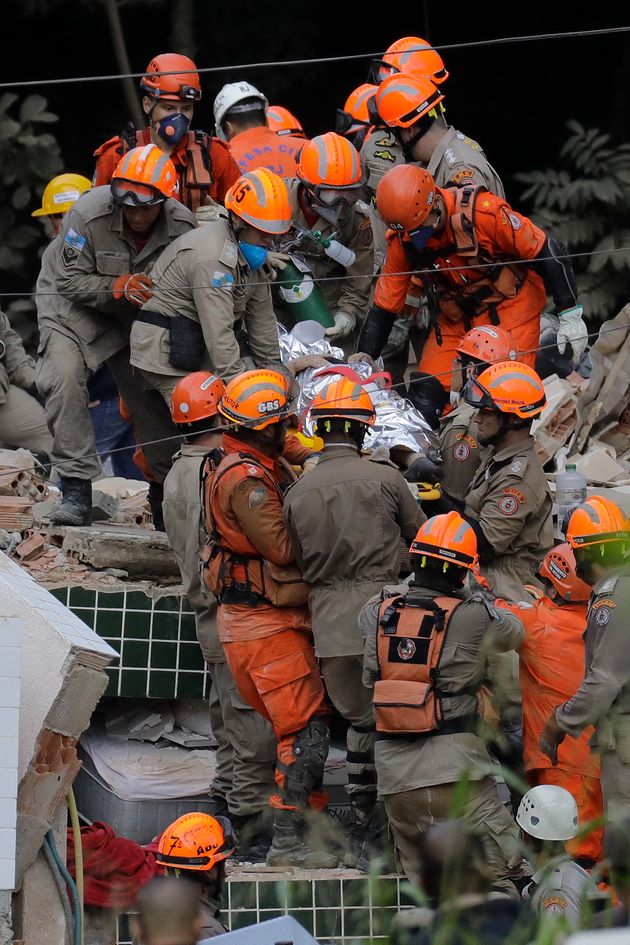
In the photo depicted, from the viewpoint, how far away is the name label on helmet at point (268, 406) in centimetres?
723

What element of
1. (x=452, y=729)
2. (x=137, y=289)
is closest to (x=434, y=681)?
(x=452, y=729)

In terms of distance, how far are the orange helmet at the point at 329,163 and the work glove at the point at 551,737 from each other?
3.64 m

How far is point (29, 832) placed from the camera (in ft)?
18.4

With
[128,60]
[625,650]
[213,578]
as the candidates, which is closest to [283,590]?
[213,578]

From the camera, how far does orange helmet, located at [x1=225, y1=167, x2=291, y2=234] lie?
802 cm

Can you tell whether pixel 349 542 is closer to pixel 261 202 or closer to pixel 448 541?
pixel 448 541

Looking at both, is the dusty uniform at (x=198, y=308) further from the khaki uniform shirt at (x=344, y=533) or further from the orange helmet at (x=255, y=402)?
the khaki uniform shirt at (x=344, y=533)

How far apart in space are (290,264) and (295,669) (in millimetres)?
2998

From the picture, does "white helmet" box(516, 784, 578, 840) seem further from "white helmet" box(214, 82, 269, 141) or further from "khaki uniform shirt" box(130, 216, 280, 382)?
"white helmet" box(214, 82, 269, 141)

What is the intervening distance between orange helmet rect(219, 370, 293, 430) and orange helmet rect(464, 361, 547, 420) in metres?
0.92

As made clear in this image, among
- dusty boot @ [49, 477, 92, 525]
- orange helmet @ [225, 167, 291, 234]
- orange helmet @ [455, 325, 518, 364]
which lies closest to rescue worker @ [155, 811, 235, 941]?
dusty boot @ [49, 477, 92, 525]

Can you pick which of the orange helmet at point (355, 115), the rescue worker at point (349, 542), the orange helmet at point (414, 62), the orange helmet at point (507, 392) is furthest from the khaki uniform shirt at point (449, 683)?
the orange helmet at point (355, 115)

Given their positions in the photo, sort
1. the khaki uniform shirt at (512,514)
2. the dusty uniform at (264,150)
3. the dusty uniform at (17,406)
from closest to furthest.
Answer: the khaki uniform shirt at (512,514), the dusty uniform at (264,150), the dusty uniform at (17,406)

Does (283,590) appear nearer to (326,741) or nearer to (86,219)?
(326,741)
